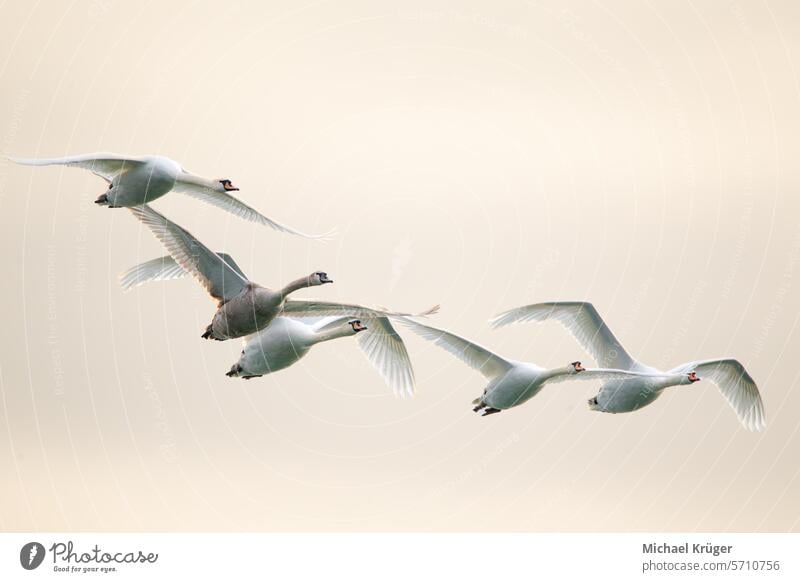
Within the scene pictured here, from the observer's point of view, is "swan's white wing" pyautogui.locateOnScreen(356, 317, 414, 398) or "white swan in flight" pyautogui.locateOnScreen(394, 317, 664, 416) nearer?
"white swan in flight" pyautogui.locateOnScreen(394, 317, 664, 416)

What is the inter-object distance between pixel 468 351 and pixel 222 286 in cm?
404

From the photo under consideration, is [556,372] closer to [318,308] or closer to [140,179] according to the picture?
[318,308]

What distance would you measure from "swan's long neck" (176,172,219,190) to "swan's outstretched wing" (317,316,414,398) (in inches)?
152

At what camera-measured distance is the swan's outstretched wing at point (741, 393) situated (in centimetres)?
2684

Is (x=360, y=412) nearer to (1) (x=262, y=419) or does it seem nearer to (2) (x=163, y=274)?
(1) (x=262, y=419)

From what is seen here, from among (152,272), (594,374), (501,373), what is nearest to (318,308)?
(501,373)

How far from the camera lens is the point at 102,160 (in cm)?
2044

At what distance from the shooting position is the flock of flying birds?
20.8 meters

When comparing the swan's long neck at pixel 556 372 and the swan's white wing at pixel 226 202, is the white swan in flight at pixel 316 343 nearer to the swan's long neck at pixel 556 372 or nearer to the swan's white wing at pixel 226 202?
the swan's white wing at pixel 226 202

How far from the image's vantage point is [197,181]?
2102 centimetres

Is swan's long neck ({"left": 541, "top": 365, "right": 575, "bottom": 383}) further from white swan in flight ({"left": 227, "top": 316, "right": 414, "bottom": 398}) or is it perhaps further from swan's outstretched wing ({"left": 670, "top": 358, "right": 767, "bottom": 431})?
swan's outstretched wing ({"left": 670, "top": 358, "right": 767, "bottom": 431})

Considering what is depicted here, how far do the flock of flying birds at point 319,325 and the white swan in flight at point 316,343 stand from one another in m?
0.01

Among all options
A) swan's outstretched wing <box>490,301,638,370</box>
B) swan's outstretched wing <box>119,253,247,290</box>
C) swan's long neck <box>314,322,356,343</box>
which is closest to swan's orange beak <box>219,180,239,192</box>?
swan's long neck <box>314,322,356,343</box>

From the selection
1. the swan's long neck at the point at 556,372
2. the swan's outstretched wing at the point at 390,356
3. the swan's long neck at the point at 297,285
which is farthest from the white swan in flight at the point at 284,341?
the swan's long neck at the point at 556,372
